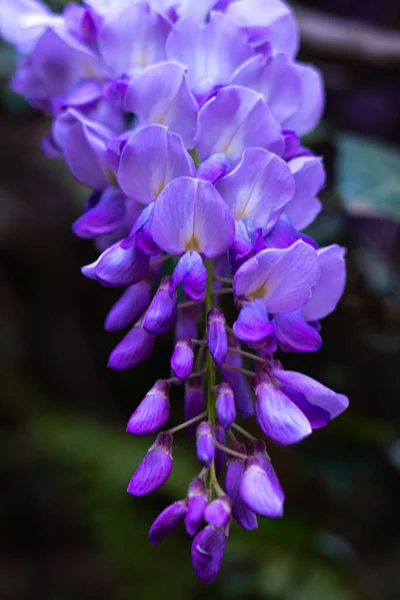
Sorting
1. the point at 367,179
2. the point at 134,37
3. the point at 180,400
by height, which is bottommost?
the point at 180,400

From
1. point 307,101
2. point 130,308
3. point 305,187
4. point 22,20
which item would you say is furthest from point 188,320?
point 22,20

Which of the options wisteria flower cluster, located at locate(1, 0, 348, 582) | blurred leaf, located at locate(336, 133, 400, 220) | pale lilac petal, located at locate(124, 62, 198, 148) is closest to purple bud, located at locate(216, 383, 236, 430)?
wisteria flower cluster, located at locate(1, 0, 348, 582)

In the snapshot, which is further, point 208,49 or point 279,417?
point 208,49

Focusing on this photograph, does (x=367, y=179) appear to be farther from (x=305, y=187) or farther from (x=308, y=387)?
(x=308, y=387)

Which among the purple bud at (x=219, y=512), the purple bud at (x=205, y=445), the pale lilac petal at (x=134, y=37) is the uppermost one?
the pale lilac petal at (x=134, y=37)

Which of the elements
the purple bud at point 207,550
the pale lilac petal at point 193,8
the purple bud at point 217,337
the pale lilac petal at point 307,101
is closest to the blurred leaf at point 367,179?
the pale lilac petal at point 307,101

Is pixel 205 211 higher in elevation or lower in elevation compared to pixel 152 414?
higher

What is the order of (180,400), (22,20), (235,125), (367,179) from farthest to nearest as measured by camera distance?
(180,400) < (367,179) < (22,20) < (235,125)

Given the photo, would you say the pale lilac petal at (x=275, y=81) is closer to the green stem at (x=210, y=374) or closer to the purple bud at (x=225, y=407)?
the green stem at (x=210, y=374)
